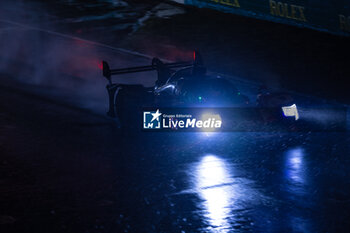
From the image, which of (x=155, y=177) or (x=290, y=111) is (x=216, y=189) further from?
(x=290, y=111)

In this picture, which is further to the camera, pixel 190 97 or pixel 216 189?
pixel 190 97

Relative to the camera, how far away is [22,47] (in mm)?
17203

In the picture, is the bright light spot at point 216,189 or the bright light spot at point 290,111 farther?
the bright light spot at point 290,111

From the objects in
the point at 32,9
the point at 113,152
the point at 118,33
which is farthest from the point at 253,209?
the point at 32,9

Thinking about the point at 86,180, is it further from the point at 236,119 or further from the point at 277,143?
the point at 277,143

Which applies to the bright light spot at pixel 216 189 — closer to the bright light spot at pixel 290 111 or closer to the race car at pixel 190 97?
the race car at pixel 190 97

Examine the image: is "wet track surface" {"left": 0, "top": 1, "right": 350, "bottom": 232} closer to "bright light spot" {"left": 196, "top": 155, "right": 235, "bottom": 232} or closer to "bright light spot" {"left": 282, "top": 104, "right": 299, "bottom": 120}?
"bright light spot" {"left": 196, "top": 155, "right": 235, "bottom": 232}

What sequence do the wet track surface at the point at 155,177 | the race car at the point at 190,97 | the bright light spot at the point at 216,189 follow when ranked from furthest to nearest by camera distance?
the race car at the point at 190,97 → the bright light spot at the point at 216,189 → the wet track surface at the point at 155,177

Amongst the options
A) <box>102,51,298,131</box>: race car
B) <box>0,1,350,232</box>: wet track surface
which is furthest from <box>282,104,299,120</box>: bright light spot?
<box>0,1,350,232</box>: wet track surface

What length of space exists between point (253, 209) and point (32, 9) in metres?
20.2

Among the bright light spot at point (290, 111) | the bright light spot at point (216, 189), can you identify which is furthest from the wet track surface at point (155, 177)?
the bright light spot at point (290, 111)

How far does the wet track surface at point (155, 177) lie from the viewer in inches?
174

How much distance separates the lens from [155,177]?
598 centimetres

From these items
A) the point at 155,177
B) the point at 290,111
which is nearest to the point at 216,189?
the point at 155,177
